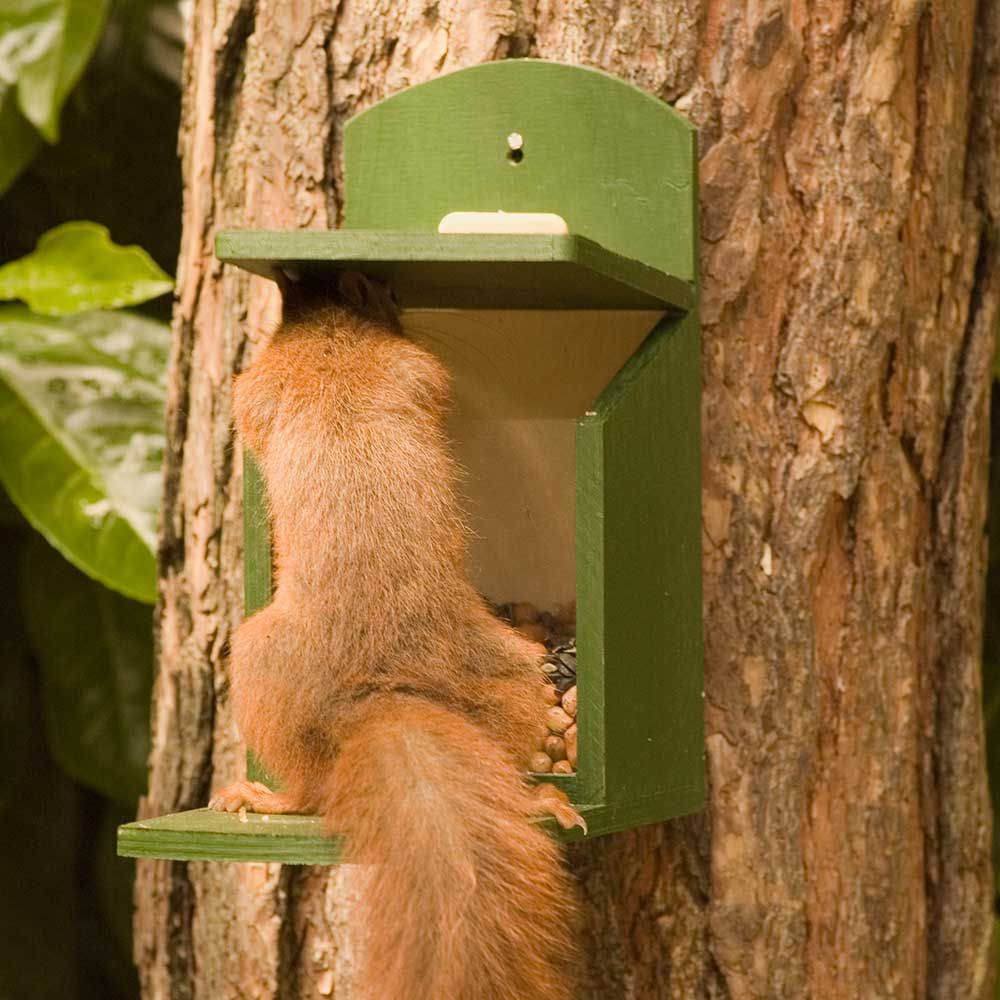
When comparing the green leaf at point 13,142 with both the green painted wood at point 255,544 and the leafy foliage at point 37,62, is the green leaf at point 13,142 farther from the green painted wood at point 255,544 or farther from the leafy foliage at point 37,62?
the green painted wood at point 255,544

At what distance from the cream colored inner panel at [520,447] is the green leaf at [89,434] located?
72 centimetres

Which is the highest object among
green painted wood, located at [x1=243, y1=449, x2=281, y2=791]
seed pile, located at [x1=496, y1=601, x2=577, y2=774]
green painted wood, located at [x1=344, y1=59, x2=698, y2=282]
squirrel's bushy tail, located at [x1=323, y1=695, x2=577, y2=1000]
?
green painted wood, located at [x1=344, y1=59, x2=698, y2=282]

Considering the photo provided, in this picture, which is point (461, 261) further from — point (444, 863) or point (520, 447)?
point (444, 863)

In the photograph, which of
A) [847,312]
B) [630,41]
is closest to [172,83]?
[630,41]

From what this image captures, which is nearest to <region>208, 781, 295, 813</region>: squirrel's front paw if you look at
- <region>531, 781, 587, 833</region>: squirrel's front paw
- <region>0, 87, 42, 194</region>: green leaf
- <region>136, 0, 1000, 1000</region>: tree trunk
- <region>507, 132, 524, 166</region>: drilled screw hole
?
<region>531, 781, 587, 833</region>: squirrel's front paw

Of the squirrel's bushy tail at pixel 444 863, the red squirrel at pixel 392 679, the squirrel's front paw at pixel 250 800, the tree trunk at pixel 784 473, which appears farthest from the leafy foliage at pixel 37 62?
the squirrel's bushy tail at pixel 444 863

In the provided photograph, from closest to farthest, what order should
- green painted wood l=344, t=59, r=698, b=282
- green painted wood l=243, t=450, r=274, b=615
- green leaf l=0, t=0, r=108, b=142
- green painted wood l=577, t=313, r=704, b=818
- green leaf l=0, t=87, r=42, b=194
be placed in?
green painted wood l=577, t=313, r=704, b=818, green painted wood l=243, t=450, r=274, b=615, green painted wood l=344, t=59, r=698, b=282, green leaf l=0, t=0, r=108, b=142, green leaf l=0, t=87, r=42, b=194

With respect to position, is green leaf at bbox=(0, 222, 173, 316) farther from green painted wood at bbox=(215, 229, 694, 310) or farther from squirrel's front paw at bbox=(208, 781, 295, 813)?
squirrel's front paw at bbox=(208, 781, 295, 813)

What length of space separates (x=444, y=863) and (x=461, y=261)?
55cm

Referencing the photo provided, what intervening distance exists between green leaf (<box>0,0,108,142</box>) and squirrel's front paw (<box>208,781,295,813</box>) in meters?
1.37

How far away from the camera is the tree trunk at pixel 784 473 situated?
191cm

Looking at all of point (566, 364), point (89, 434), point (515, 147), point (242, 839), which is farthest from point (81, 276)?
point (242, 839)

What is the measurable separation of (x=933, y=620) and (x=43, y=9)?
182 centimetres

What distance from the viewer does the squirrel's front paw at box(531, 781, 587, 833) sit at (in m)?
1.48
